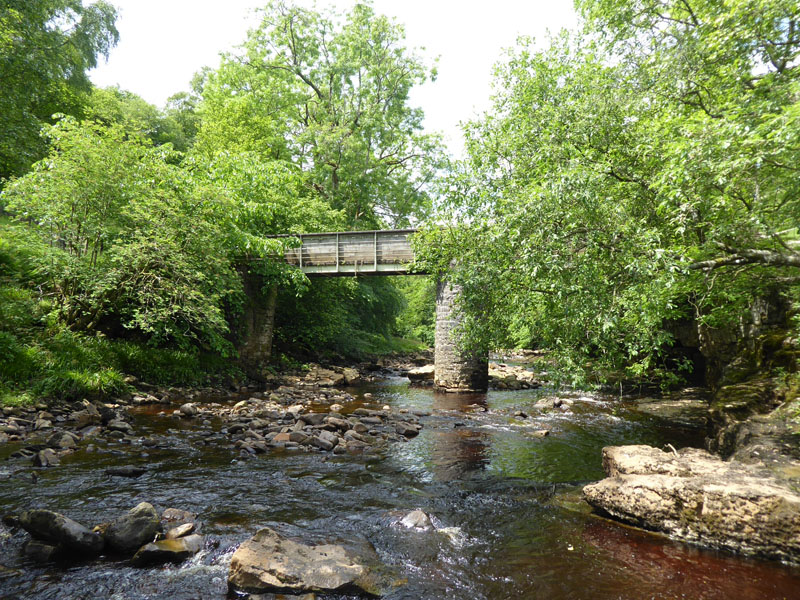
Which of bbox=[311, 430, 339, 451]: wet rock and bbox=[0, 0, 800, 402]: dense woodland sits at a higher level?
bbox=[0, 0, 800, 402]: dense woodland

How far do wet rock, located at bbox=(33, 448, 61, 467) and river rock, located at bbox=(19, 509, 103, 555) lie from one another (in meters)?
2.81

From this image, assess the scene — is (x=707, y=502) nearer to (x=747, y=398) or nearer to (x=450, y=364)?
(x=747, y=398)

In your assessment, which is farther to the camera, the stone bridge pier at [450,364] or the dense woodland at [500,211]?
the stone bridge pier at [450,364]

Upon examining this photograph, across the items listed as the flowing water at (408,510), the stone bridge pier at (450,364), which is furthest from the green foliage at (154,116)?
the flowing water at (408,510)

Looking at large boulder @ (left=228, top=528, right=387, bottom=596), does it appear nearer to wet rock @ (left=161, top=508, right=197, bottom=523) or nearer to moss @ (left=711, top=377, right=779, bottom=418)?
wet rock @ (left=161, top=508, right=197, bottom=523)

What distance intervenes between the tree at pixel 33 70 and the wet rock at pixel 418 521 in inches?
800

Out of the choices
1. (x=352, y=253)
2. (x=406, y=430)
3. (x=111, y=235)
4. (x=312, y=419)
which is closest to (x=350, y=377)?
(x=352, y=253)

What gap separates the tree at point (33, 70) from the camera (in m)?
16.8

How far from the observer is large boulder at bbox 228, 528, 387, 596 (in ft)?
12.4

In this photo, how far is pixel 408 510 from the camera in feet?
19.0

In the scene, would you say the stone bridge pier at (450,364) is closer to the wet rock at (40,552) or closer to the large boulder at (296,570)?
the large boulder at (296,570)

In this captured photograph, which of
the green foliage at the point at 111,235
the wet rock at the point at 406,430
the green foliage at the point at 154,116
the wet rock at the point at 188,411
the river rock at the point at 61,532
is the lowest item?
the wet rock at the point at 406,430

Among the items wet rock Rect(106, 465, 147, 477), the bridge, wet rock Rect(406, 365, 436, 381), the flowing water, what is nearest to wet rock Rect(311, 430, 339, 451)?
the flowing water

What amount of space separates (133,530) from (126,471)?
2577mm
